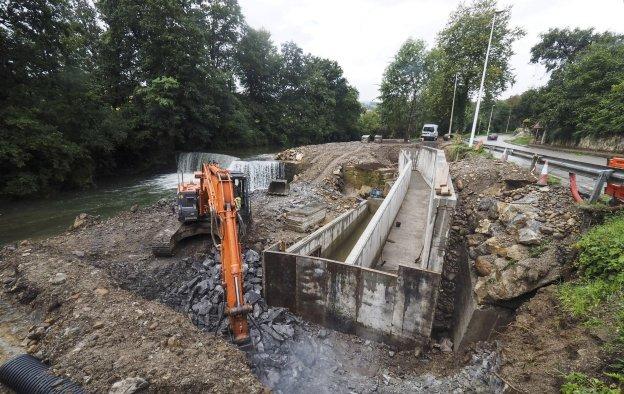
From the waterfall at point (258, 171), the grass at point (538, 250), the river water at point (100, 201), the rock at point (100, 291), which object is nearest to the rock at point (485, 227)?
the grass at point (538, 250)

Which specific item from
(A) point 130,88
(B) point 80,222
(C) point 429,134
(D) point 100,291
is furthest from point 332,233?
(A) point 130,88

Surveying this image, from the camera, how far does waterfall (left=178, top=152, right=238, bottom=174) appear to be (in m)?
21.6

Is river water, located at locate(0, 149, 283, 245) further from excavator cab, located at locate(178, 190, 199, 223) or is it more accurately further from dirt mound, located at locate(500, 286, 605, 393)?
dirt mound, located at locate(500, 286, 605, 393)

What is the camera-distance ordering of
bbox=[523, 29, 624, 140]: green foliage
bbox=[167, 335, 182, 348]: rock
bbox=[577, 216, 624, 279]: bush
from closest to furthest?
bbox=[577, 216, 624, 279]: bush < bbox=[167, 335, 182, 348]: rock < bbox=[523, 29, 624, 140]: green foliage

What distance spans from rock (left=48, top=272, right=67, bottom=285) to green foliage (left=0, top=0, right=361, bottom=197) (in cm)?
1040

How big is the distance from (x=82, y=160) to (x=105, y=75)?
1038 centimetres

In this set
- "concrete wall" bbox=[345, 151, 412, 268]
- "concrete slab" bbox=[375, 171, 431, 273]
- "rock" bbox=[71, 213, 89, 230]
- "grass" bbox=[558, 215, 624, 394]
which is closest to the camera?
"grass" bbox=[558, 215, 624, 394]

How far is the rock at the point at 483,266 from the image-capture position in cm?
599

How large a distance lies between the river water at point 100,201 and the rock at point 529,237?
10.3 meters

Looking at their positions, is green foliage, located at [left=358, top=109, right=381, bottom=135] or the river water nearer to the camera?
the river water

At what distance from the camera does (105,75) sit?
22.7 metres

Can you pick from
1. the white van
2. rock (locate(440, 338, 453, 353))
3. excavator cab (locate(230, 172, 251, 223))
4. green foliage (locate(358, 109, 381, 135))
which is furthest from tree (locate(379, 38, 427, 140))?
rock (locate(440, 338, 453, 353))

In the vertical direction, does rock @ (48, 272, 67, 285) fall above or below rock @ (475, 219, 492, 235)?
below

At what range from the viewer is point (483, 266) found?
612cm
